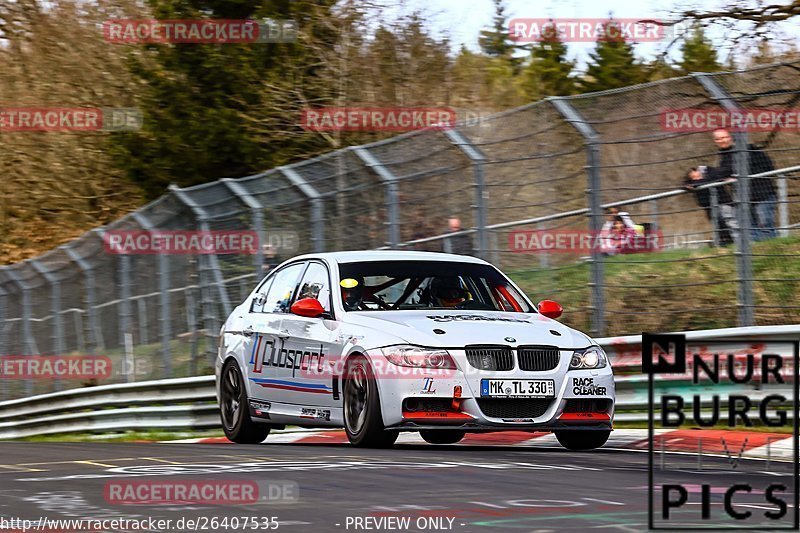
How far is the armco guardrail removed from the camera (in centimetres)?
1105

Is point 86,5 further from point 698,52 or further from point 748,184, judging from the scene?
point 748,184

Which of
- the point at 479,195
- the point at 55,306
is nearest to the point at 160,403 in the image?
the point at 479,195

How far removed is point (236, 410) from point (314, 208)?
170 inches

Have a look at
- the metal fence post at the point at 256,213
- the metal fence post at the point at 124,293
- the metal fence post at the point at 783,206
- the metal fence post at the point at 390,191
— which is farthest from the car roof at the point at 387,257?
the metal fence post at the point at 124,293

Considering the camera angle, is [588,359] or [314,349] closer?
[588,359]

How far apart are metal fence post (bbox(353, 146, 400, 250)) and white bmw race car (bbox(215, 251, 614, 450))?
2801mm

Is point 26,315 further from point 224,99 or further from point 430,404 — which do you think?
point 430,404

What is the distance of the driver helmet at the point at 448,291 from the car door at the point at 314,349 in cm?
80

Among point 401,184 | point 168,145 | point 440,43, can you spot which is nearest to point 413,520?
point 401,184

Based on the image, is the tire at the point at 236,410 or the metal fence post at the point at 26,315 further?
the metal fence post at the point at 26,315

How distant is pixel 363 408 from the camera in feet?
33.4

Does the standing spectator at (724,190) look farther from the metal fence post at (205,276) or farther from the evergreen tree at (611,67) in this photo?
the evergreen tree at (611,67)

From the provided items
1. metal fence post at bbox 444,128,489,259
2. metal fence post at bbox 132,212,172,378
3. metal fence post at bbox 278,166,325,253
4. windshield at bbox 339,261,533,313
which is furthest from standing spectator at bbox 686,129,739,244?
metal fence post at bbox 132,212,172,378

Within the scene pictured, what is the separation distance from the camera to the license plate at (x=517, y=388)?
9.82 meters
